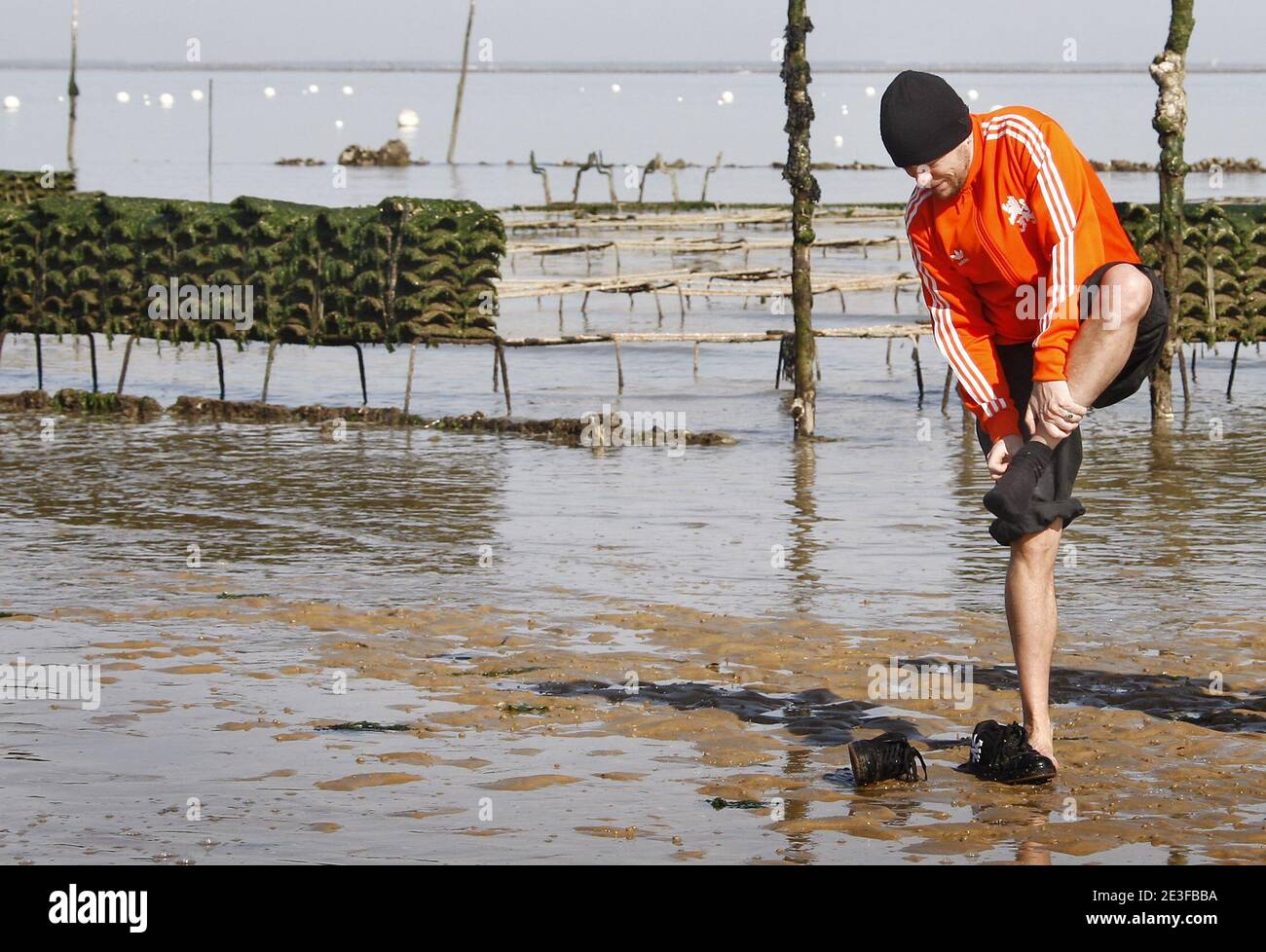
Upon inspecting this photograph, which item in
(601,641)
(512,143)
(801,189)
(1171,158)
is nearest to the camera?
(601,641)

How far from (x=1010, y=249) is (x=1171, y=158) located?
1170 centimetres

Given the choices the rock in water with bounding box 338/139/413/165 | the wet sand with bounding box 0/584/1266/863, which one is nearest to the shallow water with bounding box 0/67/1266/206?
the rock in water with bounding box 338/139/413/165

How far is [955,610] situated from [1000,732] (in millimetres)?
3213

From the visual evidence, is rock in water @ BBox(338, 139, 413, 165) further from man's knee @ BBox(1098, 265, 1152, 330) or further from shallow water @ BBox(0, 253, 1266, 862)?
man's knee @ BBox(1098, 265, 1152, 330)

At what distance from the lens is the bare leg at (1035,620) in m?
6.52

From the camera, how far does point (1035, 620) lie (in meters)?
6.57

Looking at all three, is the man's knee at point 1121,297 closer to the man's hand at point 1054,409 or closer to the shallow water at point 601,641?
the man's hand at point 1054,409

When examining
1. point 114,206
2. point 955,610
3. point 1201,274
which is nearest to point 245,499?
point 955,610

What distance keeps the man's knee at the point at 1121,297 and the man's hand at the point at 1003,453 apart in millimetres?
552

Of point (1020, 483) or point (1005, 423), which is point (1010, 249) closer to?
point (1005, 423)

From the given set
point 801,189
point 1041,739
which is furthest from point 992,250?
point 801,189

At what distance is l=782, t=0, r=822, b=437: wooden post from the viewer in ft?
53.8
